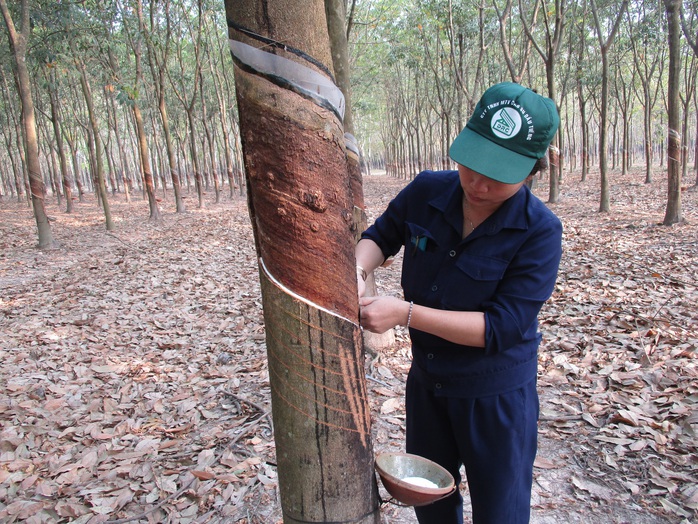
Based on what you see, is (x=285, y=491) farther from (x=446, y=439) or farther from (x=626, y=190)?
(x=626, y=190)

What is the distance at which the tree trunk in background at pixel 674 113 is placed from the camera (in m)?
7.58

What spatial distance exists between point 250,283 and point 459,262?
19.5 feet

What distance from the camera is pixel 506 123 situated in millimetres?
1283

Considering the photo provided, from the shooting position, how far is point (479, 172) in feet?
4.17

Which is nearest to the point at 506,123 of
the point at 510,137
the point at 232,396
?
the point at 510,137

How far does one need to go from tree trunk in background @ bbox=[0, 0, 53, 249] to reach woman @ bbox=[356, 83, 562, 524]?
10092 millimetres

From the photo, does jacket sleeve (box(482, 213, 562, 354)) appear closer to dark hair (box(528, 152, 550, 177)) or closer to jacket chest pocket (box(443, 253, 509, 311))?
jacket chest pocket (box(443, 253, 509, 311))

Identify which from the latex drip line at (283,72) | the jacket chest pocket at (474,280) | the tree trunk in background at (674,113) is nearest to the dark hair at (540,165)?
the jacket chest pocket at (474,280)

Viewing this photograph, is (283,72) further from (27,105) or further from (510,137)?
(27,105)

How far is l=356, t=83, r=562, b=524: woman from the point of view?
50.8 inches

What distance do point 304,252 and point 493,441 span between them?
93cm

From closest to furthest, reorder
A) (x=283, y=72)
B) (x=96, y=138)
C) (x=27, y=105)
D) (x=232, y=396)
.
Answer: (x=283, y=72) → (x=232, y=396) → (x=27, y=105) → (x=96, y=138)

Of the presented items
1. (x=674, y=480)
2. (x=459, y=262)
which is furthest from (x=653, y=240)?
(x=459, y=262)

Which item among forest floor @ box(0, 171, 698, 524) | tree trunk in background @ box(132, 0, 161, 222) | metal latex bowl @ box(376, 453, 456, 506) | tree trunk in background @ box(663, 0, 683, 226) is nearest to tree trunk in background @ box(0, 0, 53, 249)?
tree trunk in background @ box(132, 0, 161, 222)
